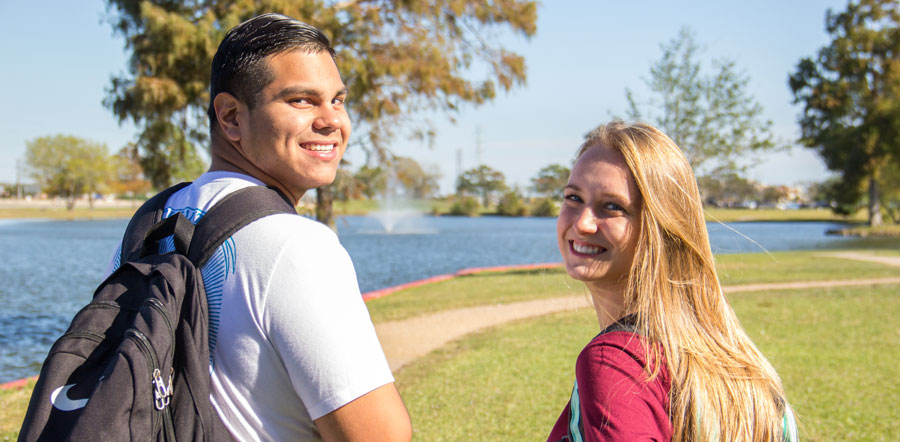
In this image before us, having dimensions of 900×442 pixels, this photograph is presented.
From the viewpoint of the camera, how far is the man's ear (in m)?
1.72

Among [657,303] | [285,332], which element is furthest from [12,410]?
[657,303]

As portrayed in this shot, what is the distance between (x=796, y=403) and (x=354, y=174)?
33.8 feet

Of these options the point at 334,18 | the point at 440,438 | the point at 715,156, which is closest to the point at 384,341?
the point at 440,438

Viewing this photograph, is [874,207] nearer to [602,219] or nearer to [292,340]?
[602,219]

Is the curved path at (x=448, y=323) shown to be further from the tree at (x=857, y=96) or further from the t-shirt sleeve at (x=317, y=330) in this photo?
the tree at (x=857, y=96)

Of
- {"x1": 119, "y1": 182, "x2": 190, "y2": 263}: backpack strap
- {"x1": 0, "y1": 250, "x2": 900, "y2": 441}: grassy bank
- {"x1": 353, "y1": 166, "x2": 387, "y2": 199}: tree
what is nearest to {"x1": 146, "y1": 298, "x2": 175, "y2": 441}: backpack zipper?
{"x1": 119, "y1": 182, "x2": 190, "y2": 263}: backpack strap

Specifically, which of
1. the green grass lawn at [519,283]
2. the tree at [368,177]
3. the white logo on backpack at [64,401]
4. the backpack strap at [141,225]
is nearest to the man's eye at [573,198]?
the backpack strap at [141,225]

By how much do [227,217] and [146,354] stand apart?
0.33 m

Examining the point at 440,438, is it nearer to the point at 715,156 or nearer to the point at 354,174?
the point at 354,174

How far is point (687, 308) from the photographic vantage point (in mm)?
1893

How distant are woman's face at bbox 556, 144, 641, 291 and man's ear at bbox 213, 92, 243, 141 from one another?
97 cm

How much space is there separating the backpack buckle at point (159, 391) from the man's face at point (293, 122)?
62cm

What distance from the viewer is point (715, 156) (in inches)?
778

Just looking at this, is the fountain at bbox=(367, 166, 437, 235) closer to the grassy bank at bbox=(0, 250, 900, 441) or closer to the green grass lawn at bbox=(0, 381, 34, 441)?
the grassy bank at bbox=(0, 250, 900, 441)
